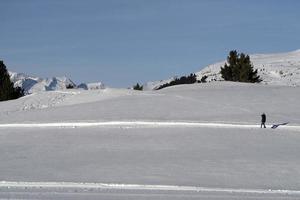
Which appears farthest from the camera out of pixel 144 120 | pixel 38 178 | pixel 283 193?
pixel 144 120

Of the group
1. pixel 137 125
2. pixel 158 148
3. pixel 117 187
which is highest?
pixel 137 125

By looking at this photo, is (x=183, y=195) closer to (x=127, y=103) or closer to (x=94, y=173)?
(x=94, y=173)

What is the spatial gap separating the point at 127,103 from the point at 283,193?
34.4m

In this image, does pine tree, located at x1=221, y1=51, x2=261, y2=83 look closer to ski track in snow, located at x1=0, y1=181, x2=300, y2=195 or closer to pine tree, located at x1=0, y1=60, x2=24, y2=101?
pine tree, located at x1=0, y1=60, x2=24, y2=101

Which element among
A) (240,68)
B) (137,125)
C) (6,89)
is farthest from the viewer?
(240,68)

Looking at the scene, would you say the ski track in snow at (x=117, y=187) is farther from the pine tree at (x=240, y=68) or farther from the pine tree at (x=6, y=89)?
the pine tree at (x=240, y=68)

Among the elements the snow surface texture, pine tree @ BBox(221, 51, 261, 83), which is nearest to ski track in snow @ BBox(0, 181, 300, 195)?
the snow surface texture

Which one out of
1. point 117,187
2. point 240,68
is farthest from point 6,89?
point 117,187

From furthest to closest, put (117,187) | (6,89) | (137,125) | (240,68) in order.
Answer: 1. (240,68)
2. (6,89)
3. (137,125)
4. (117,187)

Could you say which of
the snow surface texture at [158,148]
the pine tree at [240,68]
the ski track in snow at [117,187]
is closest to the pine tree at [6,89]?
the snow surface texture at [158,148]

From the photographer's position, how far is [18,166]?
19.5 metres

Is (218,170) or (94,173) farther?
(218,170)

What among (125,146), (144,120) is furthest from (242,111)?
(125,146)

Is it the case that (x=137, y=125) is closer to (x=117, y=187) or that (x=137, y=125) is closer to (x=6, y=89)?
(x=117, y=187)
